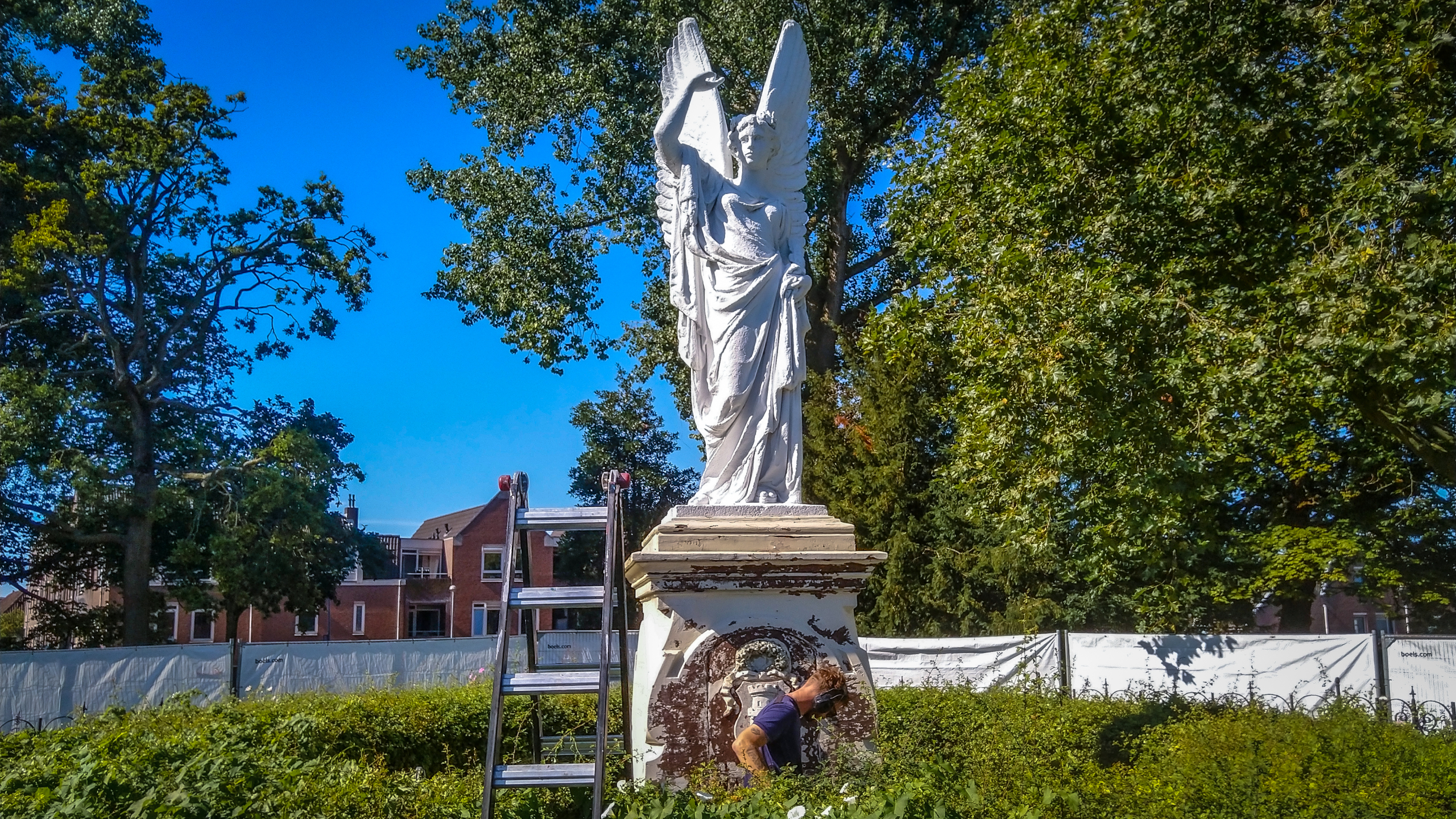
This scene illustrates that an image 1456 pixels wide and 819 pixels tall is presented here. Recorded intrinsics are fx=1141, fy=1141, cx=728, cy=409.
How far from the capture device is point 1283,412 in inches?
358

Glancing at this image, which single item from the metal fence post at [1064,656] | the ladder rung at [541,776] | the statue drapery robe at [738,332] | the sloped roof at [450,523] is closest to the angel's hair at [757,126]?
the statue drapery robe at [738,332]

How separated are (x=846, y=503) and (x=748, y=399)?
1287cm

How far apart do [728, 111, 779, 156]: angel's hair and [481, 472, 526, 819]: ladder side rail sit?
2.94 meters

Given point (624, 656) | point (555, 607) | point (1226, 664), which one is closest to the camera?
point (555, 607)

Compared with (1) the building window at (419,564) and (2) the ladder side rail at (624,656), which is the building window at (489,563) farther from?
(2) the ladder side rail at (624,656)

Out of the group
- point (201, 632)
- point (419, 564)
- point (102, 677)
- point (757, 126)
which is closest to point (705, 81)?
point (757, 126)

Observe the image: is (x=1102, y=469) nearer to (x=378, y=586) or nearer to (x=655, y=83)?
(x=655, y=83)

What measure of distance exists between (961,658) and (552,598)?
1235 centimetres

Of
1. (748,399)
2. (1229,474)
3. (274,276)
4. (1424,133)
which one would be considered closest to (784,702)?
(748,399)

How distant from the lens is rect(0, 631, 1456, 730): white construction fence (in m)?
12.2

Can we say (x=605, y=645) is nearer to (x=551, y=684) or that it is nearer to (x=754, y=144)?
(x=551, y=684)

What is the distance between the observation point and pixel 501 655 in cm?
450

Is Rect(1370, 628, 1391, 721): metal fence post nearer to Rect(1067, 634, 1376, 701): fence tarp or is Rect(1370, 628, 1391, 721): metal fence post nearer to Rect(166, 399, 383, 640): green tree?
Rect(1067, 634, 1376, 701): fence tarp

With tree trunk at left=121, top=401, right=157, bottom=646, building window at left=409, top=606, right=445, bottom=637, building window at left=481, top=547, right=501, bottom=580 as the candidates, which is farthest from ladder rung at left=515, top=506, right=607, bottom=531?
building window at left=409, top=606, right=445, bottom=637
